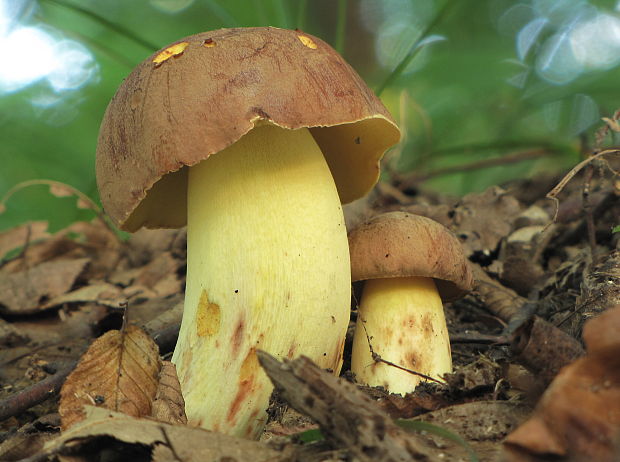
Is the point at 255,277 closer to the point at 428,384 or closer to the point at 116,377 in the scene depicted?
the point at 116,377

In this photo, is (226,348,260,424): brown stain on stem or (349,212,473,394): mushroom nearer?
(226,348,260,424): brown stain on stem

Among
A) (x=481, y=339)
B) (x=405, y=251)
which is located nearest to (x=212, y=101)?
(x=405, y=251)

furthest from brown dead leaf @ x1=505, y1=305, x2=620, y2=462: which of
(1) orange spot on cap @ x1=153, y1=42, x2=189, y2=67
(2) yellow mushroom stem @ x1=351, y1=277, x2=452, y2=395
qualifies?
(1) orange spot on cap @ x1=153, y1=42, x2=189, y2=67

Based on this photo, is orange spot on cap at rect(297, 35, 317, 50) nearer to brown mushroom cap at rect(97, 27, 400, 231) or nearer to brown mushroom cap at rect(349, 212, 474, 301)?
brown mushroom cap at rect(97, 27, 400, 231)

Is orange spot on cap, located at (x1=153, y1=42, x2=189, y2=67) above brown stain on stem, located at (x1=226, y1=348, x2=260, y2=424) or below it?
above

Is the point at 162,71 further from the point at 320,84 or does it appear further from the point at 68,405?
the point at 68,405
